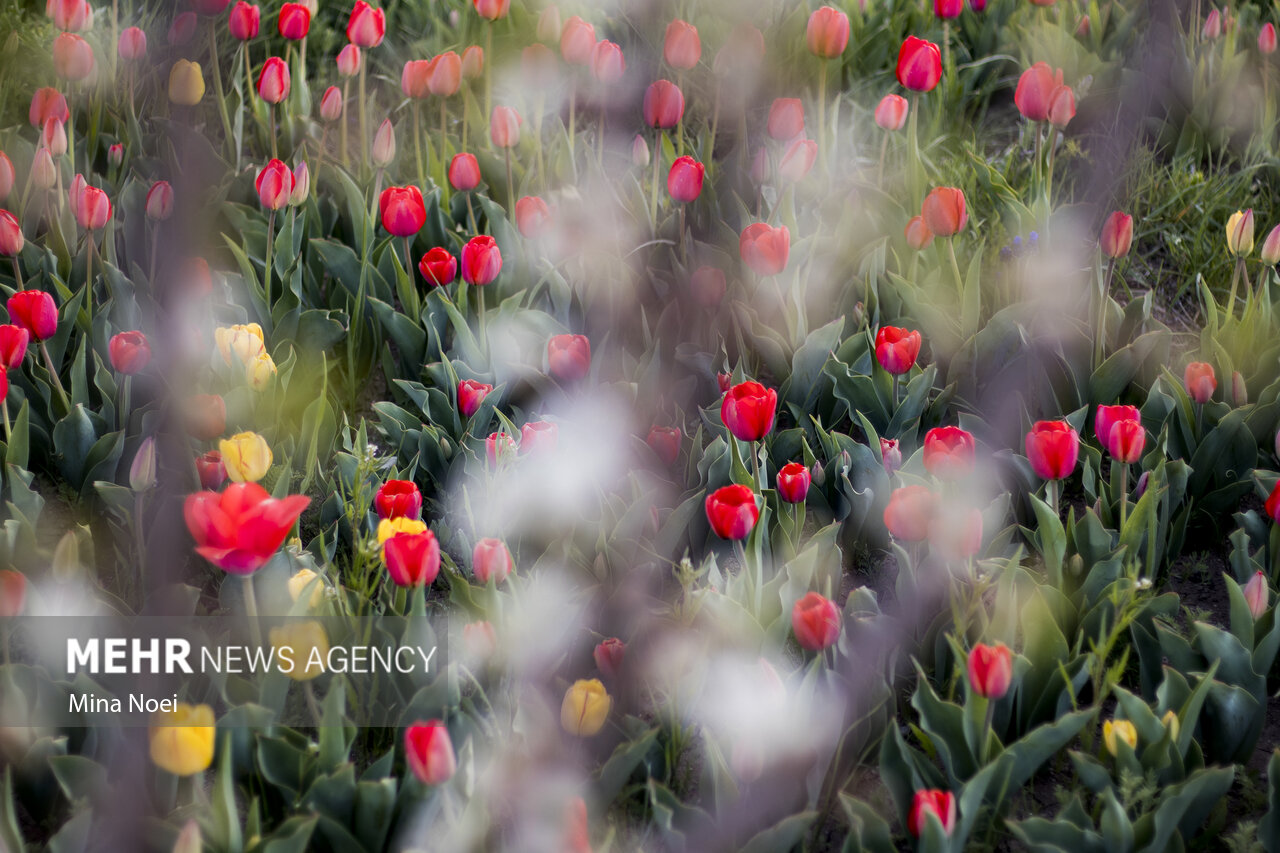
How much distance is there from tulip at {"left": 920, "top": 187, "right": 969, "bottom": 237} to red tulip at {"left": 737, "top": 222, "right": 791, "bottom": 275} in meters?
0.31

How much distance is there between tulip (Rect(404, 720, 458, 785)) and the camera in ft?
4.34

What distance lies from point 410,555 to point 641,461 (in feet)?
2.13

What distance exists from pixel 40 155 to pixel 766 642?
1.81 meters

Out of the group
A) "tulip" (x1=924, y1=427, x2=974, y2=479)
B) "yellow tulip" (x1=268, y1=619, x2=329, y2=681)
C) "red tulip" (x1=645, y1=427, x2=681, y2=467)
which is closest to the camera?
"yellow tulip" (x1=268, y1=619, x2=329, y2=681)

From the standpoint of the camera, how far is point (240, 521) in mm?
1373

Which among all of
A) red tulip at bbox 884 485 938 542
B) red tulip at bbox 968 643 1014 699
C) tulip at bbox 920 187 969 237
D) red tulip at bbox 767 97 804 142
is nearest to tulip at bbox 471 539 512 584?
red tulip at bbox 884 485 938 542

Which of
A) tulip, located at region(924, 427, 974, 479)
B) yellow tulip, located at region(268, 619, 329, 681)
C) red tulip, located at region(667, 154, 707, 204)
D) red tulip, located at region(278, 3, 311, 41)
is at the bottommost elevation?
yellow tulip, located at region(268, 619, 329, 681)

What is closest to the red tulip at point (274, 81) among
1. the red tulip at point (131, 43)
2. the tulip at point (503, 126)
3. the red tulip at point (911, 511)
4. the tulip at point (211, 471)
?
the red tulip at point (131, 43)

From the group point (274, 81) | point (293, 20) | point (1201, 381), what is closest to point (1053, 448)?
point (1201, 381)

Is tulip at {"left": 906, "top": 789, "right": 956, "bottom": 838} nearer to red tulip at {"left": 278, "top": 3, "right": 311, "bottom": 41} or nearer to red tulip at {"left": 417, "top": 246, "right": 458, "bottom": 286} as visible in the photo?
red tulip at {"left": 417, "top": 246, "right": 458, "bottom": 286}

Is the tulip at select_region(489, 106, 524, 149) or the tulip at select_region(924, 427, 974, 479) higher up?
the tulip at select_region(489, 106, 524, 149)

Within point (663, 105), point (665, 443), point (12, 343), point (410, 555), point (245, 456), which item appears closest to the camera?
point (410, 555)

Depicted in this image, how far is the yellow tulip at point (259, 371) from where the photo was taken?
6.89 ft

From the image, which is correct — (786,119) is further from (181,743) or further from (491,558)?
(181,743)
